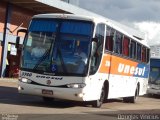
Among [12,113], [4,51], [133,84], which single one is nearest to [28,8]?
[4,51]

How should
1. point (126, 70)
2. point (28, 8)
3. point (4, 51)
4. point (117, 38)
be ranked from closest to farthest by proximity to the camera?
1. point (117, 38)
2. point (126, 70)
3. point (4, 51)
4. point (28, 8)

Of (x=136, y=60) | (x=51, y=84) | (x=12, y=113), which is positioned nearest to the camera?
(x=12, y=113)

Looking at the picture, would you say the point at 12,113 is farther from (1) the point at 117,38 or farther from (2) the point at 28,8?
(2) the point at 28,8

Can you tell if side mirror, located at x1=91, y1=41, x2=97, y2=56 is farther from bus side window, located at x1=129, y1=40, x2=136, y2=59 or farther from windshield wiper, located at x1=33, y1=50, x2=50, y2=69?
bus side window, located at x1=129, y1=40, x2=136, y2=59

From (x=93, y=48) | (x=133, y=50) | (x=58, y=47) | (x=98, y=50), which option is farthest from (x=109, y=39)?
(x=133, y=50)

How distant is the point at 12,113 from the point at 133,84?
12.4m

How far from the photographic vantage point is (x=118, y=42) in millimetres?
20797

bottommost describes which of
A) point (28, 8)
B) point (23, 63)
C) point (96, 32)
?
point (23, 63)

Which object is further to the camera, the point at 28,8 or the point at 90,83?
the point at 28,8

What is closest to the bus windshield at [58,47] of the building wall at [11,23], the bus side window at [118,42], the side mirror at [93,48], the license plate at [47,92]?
the side mirror at [93,48]

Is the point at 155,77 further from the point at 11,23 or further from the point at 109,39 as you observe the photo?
the point at 109,39

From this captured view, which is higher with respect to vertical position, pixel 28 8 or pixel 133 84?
pixel 28 8

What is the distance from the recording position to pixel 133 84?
83.5 ft

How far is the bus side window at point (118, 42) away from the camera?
2025 centimetres
